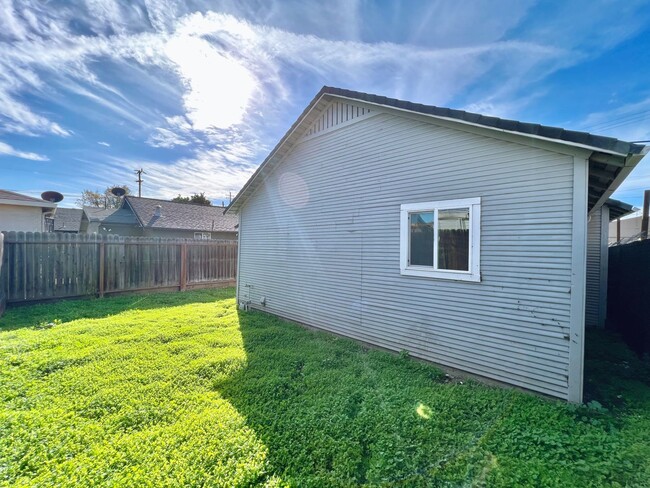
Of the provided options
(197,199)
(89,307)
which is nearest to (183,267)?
(89,307)

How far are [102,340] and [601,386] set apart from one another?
8.00m

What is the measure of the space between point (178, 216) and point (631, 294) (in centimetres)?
2229

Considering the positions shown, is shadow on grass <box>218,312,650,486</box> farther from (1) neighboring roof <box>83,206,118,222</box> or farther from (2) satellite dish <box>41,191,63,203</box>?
(1) neighboring roof <box>83,206,118,222</box>

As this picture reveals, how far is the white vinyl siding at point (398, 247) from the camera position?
134 inches

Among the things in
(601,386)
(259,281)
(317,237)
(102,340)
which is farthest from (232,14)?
(601,386)

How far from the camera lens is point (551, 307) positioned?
3.37 metres

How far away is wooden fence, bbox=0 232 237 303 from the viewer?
739 centimetres

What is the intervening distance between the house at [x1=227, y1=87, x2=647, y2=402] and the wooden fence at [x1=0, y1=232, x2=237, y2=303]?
5.95 m

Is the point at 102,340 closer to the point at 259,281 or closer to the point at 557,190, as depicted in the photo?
the point at 259,281

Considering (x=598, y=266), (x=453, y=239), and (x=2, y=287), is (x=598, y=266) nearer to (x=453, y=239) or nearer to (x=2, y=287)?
(x=453, y=239)

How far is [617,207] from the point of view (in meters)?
7.10

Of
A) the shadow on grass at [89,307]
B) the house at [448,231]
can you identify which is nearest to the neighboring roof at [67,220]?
the shadow on grass at [89,307]

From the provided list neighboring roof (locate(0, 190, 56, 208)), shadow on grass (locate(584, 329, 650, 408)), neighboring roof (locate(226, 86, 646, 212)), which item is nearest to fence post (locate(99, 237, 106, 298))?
neighboring roof (locate(0, 190, 56, 208))

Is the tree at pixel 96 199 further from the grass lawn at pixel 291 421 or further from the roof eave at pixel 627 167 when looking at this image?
the roof eave at pixel 627 167
